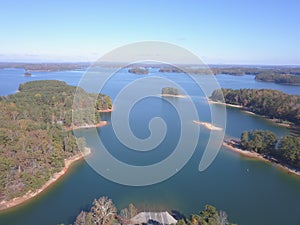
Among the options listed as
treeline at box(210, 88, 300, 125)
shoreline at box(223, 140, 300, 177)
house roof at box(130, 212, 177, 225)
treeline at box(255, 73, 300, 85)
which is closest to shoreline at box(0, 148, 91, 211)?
house roof at box(130, 212, 177, 225)

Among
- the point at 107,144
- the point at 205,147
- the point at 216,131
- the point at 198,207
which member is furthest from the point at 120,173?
the point at 216,131

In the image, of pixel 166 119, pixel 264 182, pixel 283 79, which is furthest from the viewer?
pixel 283 79

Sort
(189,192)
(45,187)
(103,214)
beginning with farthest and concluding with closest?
(45,187)
(189,192)
(103,214)

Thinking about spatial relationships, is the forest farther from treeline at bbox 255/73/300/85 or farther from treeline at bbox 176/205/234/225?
treeline at bbox 255/73/300/85

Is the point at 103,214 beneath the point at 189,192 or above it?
above

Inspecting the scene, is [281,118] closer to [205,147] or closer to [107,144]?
[205,147]

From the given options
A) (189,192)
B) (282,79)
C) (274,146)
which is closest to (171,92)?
(274,146)

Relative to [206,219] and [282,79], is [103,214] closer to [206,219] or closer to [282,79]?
[206,219]
